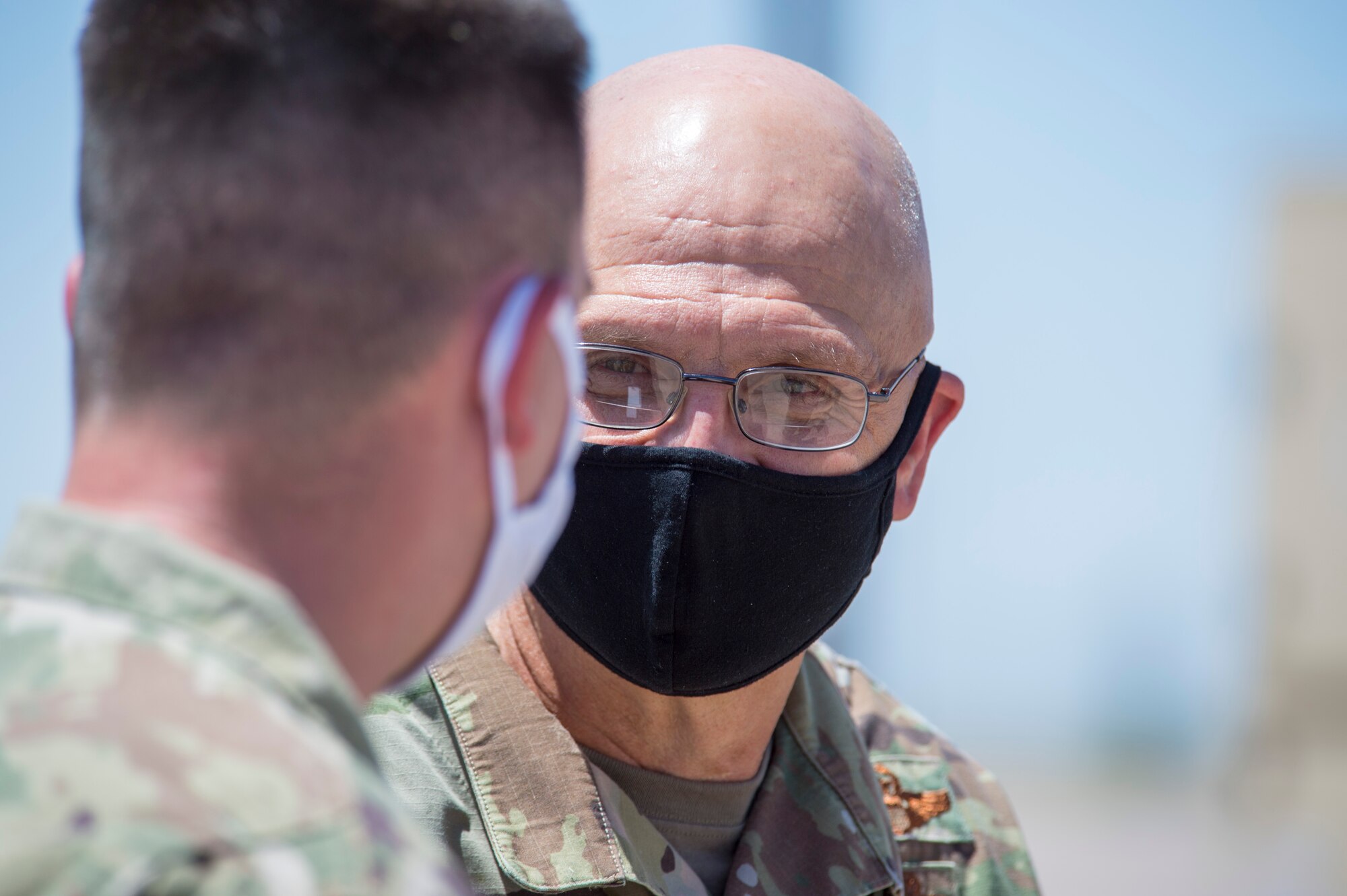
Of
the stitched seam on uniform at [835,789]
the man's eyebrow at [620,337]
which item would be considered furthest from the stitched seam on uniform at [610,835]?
the man's eyebrow at [620,337]

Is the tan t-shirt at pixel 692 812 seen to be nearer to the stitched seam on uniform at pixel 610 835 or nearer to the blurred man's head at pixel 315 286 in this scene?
the stitched seam on uniform at pixel 610 835

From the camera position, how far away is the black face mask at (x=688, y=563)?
2.42 meters

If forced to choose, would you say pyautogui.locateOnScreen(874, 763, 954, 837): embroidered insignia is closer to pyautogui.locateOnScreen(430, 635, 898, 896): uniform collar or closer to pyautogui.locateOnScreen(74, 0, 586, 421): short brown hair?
pyautogui.locateOnScreen(430, 635, 898, 896): uniform collar

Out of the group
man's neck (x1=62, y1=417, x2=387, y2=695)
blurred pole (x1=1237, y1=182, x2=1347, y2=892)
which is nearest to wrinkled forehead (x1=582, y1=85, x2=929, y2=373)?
man's neck (x1=62, y1=417, x2=387, y2=695)

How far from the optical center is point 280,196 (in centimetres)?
120

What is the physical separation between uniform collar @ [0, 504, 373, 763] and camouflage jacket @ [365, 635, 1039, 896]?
107 cm

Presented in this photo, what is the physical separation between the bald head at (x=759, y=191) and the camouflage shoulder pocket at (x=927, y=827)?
1062mm

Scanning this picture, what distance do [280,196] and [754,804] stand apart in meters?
1.92

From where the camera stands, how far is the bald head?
2568 mm

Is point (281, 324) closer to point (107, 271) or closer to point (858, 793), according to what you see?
point (107, 271)

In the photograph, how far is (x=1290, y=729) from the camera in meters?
18.8

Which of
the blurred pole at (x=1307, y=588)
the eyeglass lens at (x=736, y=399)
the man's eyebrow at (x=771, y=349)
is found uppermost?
the man's eyebrow at (x=771, y=349)

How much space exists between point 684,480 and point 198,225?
1.33 m

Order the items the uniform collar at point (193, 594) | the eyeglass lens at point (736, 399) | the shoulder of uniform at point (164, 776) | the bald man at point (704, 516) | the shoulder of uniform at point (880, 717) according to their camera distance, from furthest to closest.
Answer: the shoulder of uniform at point (880, 717)
the eyeglass lens at point (736, 399)
the bald man at point (704, 516)
the uniform collar at point (193, 594)
the shoulder of uniform at point (164, 776)
